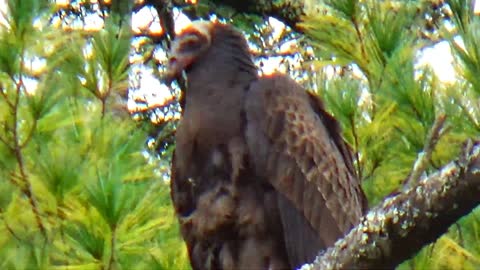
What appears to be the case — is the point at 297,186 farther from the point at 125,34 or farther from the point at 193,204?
the point at 125,34

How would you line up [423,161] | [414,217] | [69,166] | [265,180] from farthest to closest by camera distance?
[265,180]
[69,166]
[423,161]
[414,217]

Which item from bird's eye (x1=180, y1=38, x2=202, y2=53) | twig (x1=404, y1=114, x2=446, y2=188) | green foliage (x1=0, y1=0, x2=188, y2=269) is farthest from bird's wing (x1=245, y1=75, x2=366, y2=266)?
twig (x1=404, y1=114, x2=446, y2=188)

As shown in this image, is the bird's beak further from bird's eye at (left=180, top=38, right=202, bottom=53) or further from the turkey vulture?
the turkey vulture

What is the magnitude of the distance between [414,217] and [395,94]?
0.84m

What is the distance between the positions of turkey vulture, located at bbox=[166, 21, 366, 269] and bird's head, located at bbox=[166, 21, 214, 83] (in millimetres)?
300

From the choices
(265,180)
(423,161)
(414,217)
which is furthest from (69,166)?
(414,217)

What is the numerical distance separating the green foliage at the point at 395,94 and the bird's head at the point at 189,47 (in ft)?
1.77

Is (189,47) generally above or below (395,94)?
above

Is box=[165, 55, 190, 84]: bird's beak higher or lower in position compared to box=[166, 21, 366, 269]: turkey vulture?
higher

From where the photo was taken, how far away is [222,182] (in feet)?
13.2

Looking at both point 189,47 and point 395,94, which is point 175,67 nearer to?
point 189,47

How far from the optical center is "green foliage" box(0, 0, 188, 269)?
3398 mm

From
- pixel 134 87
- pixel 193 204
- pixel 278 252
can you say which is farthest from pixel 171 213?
pixel 134 87

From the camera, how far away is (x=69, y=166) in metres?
3.56
